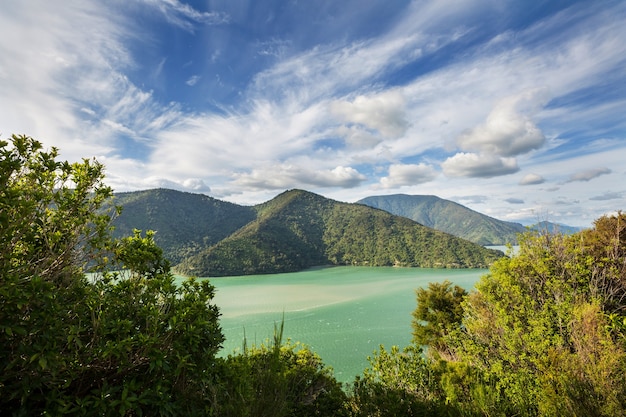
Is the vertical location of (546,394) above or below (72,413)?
below

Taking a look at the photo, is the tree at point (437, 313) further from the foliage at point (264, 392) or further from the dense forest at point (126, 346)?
the foliage at point (264, 392)

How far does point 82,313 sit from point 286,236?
120138 mm

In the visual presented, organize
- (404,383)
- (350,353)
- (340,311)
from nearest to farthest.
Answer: (404,383) < (350,353) < (340,311)

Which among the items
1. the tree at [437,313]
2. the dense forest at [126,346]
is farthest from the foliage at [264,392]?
the tree at [437,313]

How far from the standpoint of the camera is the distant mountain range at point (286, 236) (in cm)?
9438

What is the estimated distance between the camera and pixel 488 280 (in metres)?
12.4

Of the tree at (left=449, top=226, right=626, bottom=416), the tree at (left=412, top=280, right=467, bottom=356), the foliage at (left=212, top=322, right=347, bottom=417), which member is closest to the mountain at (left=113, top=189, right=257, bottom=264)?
the tree at (left=412, top=280, right=467, bottom=356)

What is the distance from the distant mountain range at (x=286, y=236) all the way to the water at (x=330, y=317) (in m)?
32.6

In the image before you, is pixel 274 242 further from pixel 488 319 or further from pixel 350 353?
pixel 488 319

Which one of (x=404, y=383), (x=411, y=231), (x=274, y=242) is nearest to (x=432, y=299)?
(x=404, y=383)

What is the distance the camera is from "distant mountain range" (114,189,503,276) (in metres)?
94.4

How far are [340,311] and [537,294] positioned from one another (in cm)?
3125

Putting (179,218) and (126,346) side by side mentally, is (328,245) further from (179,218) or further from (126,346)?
(126,346)

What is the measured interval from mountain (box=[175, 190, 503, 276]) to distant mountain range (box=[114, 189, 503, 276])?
0.30 meters
